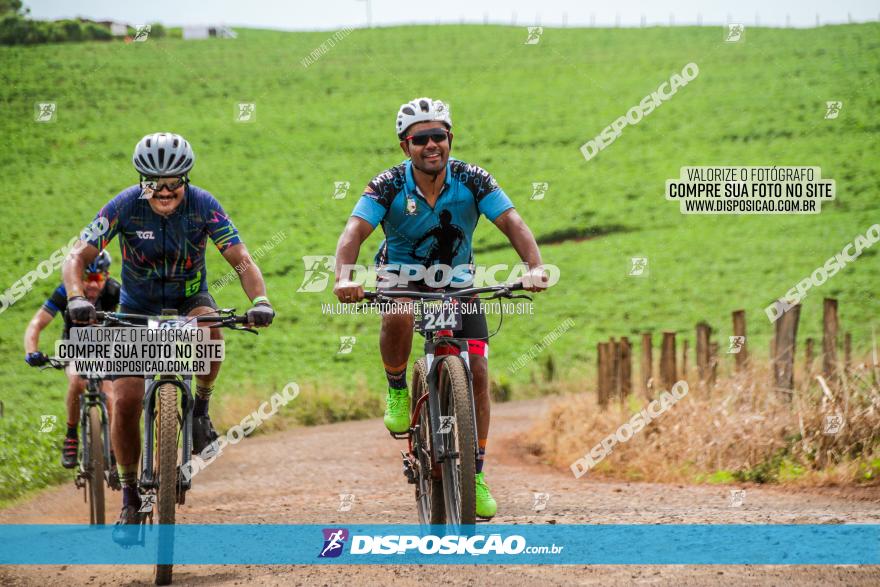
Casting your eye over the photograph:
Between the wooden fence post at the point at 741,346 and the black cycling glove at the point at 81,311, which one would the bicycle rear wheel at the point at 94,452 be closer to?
the black cycling glove at the point at 81,311

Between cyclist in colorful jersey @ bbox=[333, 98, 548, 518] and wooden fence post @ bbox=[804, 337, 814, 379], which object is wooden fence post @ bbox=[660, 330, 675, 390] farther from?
cyclist in colorful jersey @ bbox=[333, 98, 548, 518]

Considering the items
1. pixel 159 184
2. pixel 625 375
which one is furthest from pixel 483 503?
pixel 625 375

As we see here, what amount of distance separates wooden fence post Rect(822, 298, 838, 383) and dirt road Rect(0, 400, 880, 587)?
1943 millimetres

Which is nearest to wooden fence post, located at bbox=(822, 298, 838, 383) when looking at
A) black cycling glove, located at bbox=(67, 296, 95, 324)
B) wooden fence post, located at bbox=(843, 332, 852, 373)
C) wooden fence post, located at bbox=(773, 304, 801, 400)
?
wooden fence post, located at bbox=(843, 332, 852, 373)

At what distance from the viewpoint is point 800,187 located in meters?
35.4

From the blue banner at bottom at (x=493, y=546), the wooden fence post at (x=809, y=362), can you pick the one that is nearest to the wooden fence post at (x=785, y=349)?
the wooden fence post at (x=809, y=362)

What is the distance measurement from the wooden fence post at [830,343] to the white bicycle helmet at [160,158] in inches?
284

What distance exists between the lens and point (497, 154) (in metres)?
47.0

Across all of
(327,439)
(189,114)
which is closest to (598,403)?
(327,439)

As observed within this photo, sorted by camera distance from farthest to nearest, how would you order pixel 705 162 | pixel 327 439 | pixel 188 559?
pixel 705 162, pixel 327 439, pixel 188 559

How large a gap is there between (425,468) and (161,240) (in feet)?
7.30

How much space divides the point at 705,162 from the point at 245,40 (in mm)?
28054

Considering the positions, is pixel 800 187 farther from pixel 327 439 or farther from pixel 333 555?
pixel 333 555

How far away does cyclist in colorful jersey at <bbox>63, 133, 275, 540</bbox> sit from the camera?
6754 millimetres
